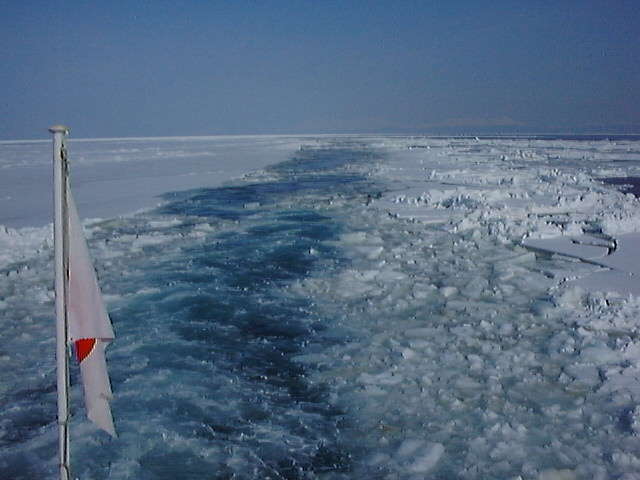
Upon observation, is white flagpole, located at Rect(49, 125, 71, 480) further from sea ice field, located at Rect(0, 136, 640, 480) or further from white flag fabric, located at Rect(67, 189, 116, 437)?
sea ice field, located at Rect(0, 136, 640, 480)

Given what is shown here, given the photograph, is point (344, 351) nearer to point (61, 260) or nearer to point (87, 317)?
point (87, 317)

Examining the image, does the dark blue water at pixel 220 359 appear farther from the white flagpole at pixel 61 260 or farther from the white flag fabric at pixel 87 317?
the white flagpole at pixel 61 260

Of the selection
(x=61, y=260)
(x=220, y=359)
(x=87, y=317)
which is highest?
(x=61, y=260)

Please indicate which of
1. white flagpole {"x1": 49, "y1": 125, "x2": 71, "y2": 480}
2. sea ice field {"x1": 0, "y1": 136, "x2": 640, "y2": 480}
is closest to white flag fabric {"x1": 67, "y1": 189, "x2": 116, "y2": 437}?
white flagpole {"x1": 49, "y1": 125, "x2": 71, "y2": 480}

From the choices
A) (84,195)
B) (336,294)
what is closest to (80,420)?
(336,294)

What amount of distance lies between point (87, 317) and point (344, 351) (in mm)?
2898

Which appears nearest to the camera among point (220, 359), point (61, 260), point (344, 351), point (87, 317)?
point (61, 260)

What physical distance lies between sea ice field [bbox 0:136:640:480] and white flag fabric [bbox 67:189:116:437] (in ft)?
3.95

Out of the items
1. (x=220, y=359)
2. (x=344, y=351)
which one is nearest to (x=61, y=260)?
(x=220, y=359)

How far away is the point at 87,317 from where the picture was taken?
1922mm

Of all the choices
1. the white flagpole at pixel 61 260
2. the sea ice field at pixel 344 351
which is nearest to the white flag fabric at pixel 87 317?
the white flagpole at pixel 61 260

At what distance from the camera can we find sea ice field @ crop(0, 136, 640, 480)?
3.07 metres

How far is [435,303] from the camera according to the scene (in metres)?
5.60

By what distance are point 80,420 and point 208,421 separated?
898 millimetres
